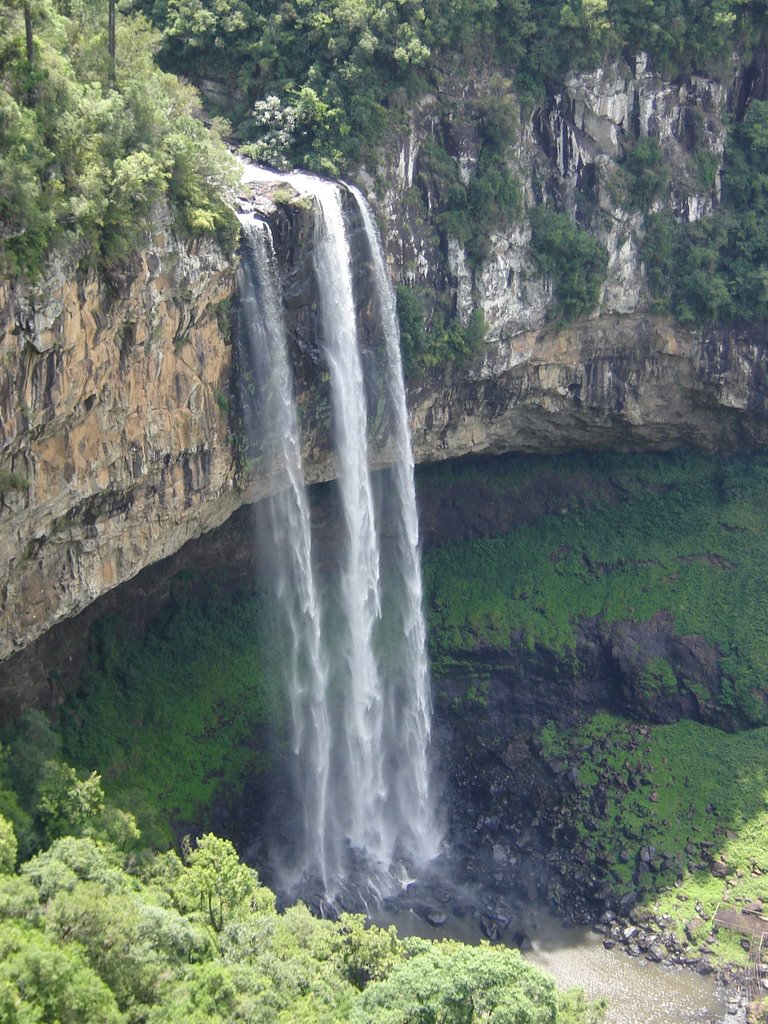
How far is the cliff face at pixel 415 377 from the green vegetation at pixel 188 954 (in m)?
4.67

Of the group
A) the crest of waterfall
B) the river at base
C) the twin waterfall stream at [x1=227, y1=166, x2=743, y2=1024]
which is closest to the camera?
the river at base

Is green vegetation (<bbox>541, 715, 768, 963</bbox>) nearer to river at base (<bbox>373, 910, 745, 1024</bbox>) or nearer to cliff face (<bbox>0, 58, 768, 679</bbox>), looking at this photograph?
river at base (<bbox>373, 910, 745, 1024</bbox>)

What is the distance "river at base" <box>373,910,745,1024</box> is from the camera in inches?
938

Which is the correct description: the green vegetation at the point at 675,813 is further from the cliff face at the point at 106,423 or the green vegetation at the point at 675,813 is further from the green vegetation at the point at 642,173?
the green vegetation at the point at 642,173

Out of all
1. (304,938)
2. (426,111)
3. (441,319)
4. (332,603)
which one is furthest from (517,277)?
(304,938)

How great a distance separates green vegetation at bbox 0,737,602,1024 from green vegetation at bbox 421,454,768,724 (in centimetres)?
1280

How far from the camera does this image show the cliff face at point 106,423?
1869 centimetres

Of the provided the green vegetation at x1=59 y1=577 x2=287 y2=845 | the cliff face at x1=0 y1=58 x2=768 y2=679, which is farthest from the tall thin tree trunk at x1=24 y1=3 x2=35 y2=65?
the green vegetation at x1=59 y1=577 x2=287 y2=845

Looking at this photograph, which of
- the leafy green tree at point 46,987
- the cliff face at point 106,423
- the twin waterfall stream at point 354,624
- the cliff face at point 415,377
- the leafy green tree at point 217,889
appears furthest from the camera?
the twin waterfall stream at point 354,624

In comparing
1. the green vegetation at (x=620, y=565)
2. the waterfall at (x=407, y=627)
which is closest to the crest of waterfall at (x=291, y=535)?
the waterfall at (x=407, y=627)

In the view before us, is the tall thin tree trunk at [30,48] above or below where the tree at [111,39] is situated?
below

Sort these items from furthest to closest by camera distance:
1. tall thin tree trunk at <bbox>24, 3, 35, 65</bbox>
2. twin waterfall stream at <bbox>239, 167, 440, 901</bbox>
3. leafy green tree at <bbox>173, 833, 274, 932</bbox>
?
twin waterfall stream at <bbox>239, 167, 440, 901</bbox> < leafy green tree at <bbox>173, 833, 274, 932</bbox> < tall thin tree trunk at <bbox>24, 3, 35, 65</bbox>

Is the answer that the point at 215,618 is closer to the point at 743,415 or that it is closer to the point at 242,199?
the point at 242,199

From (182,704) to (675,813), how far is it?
42.9 feet
